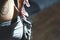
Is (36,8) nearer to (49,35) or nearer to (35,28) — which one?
(35,28)

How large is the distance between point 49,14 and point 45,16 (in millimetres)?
66

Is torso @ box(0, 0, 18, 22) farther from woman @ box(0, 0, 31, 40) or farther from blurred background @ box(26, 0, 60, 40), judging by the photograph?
blurred background @ box(26, 0, 60, 40)

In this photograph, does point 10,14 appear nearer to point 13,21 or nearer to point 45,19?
point 13,21

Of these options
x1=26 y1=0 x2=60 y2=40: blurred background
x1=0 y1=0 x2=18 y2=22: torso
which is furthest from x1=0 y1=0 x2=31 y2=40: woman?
x1=26 y1=0 x2=60 y2=40: blurred background

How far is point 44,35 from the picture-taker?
2.19 m

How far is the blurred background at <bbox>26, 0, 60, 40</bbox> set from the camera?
2193mm

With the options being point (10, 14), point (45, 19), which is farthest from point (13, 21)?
point (45, 19)

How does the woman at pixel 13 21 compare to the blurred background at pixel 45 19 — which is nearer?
the woman at pixel 13 21

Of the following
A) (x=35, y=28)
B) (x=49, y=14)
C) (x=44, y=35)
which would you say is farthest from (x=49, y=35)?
(x=49, y=14)

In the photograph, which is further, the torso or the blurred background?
the blurred background

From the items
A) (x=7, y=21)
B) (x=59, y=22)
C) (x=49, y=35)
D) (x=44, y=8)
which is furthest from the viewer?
(x=44, y=8)

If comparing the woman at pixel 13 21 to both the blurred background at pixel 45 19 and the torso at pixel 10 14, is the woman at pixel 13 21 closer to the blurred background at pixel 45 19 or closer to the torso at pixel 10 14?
the torso at pixel 10 14

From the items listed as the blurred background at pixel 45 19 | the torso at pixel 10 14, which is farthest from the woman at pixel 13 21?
the blurred background at pixel 45 19

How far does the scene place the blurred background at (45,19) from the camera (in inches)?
86.4
